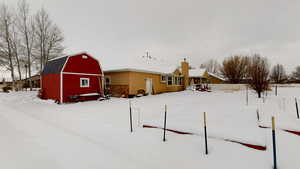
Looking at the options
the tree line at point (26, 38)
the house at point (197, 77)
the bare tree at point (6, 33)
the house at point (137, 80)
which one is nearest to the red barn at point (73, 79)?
the house at point (137, 80)

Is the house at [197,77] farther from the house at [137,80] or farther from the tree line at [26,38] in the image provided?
the tree line at [26,38]

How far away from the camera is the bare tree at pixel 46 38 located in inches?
777

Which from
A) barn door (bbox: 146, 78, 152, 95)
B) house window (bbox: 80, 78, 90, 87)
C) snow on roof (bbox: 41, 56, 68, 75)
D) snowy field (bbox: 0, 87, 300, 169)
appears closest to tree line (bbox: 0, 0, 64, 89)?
snow on roof (bbox: 41, 56, 68, 75)

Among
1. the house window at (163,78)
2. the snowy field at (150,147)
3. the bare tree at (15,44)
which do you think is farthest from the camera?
the bare tree at (15,44)

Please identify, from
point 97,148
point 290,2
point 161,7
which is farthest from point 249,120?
point 161,7

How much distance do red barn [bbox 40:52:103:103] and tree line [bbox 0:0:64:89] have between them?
9.31 m

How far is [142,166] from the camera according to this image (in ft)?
8.71

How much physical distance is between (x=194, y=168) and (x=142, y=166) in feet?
3.26

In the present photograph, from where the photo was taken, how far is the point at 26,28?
1895 centimetres

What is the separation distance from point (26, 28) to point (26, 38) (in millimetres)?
1369

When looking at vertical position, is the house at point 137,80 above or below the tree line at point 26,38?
below

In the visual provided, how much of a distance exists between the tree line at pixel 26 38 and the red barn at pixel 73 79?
9.31 metres

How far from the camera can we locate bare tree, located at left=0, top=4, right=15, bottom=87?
17.7 m

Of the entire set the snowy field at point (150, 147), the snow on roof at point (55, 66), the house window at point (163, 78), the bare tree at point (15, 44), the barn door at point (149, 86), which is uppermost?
the bare tree at point (15, 44)
